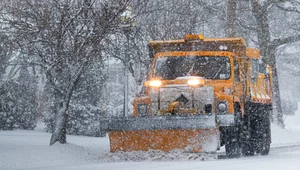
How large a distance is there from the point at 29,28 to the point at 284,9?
611 inches

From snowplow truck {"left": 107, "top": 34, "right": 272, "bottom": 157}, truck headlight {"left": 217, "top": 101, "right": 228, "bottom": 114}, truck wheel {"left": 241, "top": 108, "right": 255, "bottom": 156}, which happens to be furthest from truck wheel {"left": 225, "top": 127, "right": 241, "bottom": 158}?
truck headlight {"left": 217, "top": 101, "right": 228, "bottom": 114}

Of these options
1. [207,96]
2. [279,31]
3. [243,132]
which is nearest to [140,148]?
[207,96]

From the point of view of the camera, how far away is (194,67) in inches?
470

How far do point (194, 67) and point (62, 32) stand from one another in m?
3.04

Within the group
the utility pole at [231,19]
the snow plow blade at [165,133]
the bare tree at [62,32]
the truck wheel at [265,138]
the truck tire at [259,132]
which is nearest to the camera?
the snow plow blade at [165,133]

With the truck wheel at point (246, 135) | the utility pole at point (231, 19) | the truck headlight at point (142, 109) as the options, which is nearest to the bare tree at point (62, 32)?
the truck headlight at point (142, 109)

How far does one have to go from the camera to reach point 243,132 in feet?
41.4

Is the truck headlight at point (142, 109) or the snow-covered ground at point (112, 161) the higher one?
the truck headlight at point (142, 109)

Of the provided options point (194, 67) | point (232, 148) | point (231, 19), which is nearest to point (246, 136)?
point (232, 148)

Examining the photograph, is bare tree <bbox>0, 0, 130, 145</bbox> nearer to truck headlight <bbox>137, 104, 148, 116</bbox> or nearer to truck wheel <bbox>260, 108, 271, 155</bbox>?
truck headlight <bbox>137, 104, 148, 116</bbox>

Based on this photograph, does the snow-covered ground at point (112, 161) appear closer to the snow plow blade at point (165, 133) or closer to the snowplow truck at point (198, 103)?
the snow plow blade at point (165, 133)

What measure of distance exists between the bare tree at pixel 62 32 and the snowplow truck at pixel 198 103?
1.52 metres

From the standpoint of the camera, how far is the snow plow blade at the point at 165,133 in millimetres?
10070

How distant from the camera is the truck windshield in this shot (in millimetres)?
11824
